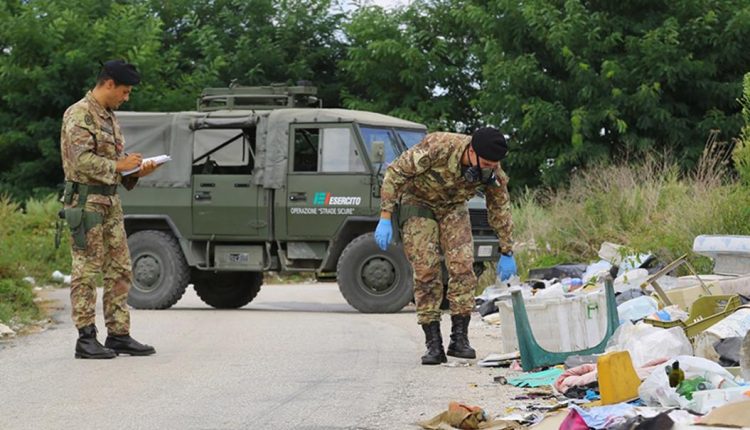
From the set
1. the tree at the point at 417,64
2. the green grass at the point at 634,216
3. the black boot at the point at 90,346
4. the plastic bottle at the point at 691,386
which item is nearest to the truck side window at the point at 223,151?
the green grass at the point at 634,216

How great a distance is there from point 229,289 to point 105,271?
25.3 ft

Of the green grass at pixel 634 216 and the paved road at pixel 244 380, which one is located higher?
the green grass at pixel 634 216

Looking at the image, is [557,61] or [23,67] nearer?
[557,61]

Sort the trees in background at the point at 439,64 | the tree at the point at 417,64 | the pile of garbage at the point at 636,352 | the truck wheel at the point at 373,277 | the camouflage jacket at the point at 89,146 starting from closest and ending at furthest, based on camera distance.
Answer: the pile of garbage at the point at 636,352 → the camouflage jacket at the point at 89,146 → the truck wheel at the point at 373,277 → the trees in background at the point at 439,64 → the tree at the point at 417,64

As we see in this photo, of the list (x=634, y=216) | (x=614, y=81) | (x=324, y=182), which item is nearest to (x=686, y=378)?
(x=324, y=182)

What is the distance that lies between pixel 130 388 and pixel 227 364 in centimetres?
153

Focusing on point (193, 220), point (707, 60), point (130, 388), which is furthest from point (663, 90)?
point (130, 388)

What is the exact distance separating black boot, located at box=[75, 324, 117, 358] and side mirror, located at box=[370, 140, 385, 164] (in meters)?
6.17

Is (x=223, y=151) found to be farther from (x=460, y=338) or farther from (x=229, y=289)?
(x=460, y=338)

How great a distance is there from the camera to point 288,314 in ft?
53.3

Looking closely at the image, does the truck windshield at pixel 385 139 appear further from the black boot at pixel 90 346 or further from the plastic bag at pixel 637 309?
the black boot at pixel 90 346

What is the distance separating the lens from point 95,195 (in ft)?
33.5

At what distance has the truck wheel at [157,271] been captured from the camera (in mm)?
16906

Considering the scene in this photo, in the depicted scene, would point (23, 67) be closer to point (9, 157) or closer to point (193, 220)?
point (9, 157)
